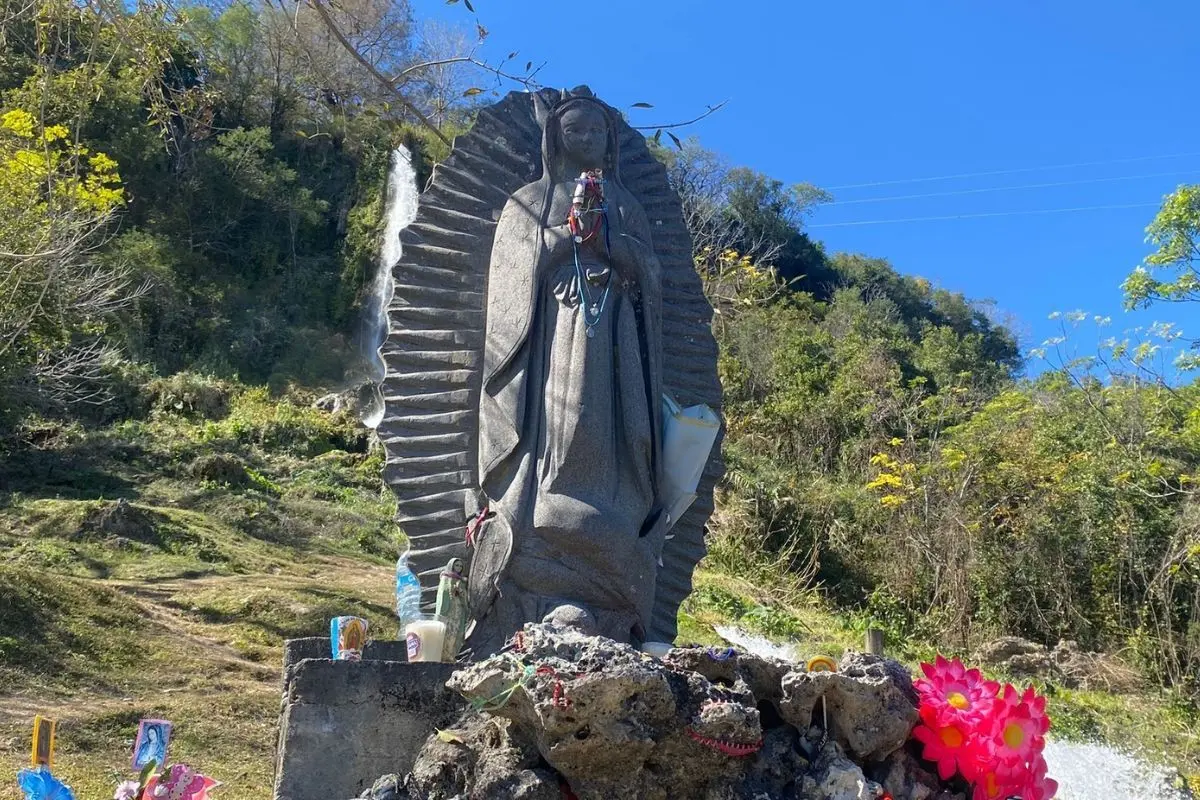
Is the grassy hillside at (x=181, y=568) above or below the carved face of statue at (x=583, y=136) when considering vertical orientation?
below

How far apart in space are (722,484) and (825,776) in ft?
35.9

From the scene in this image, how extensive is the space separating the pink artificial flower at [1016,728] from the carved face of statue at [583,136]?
279 cm

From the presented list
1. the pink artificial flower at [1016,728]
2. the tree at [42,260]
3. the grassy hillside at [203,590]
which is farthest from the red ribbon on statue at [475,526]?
the tree at [42,260]

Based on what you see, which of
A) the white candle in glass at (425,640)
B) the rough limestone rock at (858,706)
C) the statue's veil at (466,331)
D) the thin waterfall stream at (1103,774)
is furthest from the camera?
the thin waterfall stream at (1103,774)

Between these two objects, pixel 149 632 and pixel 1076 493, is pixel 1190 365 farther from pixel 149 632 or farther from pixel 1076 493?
pixel 149 632

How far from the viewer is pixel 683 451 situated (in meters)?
4.09

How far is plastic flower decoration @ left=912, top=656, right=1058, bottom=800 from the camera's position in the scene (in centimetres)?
245

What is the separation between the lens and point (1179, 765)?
7520 millimetres

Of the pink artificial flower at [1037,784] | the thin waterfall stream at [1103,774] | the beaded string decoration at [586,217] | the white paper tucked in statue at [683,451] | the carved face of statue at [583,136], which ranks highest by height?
the carved face of statue at [583,136]

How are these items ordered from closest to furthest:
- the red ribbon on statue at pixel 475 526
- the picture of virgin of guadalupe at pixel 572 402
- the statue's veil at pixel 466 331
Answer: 1. the picture of virgin of guadalupe at pixel 572 402
2. the red ribbon on statue at pixel 475 526
3. the statue's veil at pixel 466 331

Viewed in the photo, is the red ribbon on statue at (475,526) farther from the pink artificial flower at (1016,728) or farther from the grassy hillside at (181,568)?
the grassy hillside at (181,568)

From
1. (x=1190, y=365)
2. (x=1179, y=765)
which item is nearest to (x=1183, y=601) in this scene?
(x=1190, y=365)

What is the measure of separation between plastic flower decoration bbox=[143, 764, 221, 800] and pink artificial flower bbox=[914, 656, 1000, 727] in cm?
185

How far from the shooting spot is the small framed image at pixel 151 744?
287 cm
